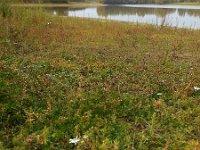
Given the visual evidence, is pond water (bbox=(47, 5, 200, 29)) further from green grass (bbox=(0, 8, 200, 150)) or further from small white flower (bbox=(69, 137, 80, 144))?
small white flower (bbox=(69, 137, 80, 144))

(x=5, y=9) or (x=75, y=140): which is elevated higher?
(x=5, y=9)

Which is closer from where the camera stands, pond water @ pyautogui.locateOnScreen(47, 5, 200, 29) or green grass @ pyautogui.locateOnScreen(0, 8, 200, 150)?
green grass @ pyautogui.locateOnScreen(0, 8, 200, 150)

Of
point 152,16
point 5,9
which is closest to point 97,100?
point 5,9

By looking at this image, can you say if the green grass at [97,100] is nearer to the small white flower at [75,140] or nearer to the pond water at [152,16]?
the small white flower at [75,140]

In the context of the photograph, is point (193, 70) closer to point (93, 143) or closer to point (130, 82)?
point (130, 82)

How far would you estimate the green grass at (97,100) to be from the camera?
390 centimetres

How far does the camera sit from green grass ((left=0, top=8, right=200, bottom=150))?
3898 mm

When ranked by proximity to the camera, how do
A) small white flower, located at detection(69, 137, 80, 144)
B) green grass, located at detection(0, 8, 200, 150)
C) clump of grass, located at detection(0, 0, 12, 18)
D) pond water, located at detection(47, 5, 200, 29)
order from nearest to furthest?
small white flower, located at detection(69, 137, 80, 144), green grass, located at detection(0, 8, 200, 150), clump of grass, located at detection(0, 0, 12, 18), pond water, located at detection(47, 5, 200, 29)

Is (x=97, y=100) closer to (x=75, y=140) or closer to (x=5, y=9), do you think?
(x=75, y=140)

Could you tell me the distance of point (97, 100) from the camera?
4898 mm

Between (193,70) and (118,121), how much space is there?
3449 mm

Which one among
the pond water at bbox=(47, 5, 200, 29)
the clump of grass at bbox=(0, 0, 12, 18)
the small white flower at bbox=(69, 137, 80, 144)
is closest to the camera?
the small white flower at bbox=(69, 137, 80, 144)

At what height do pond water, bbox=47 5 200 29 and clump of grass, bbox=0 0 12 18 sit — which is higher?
clump of grass, bbox=0 0 12 18

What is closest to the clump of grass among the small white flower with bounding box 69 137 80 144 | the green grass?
the green grass
